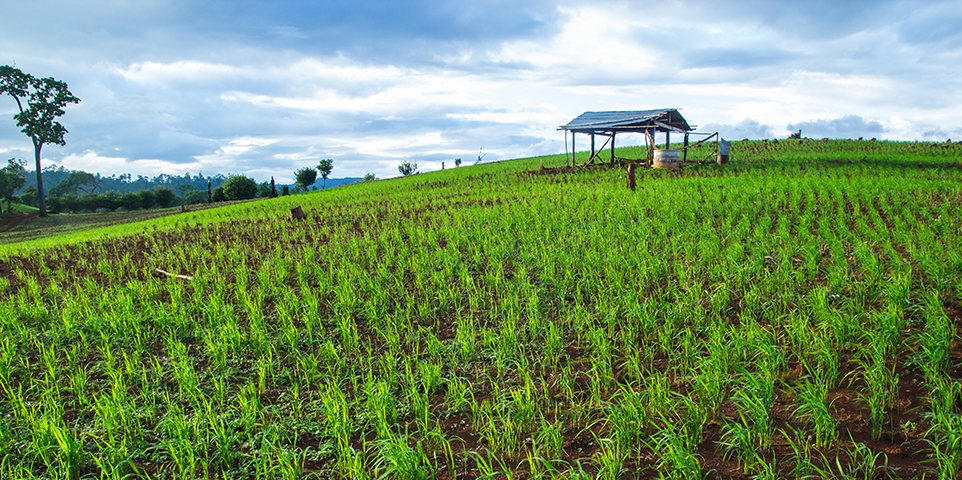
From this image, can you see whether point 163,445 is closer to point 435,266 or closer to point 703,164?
point 435,266

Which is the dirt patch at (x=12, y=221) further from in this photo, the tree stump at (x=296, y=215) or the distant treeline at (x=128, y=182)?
the distant treeline at (x=128, y=182)

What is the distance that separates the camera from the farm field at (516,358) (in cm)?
300

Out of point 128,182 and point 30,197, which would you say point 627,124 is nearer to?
point 30,197

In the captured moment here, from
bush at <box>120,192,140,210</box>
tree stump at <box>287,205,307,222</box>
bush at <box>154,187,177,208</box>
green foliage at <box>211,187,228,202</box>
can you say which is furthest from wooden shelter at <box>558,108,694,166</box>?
bush at <box>120,192,140,210</box>

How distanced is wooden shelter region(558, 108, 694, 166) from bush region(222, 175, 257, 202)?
37.2m

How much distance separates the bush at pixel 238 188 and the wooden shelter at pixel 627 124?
37.2 m

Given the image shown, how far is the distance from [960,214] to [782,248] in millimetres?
4684

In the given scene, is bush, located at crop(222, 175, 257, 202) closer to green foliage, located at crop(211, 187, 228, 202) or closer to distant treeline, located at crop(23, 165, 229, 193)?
green foliage, located at crop(211, 187, 228, 202)

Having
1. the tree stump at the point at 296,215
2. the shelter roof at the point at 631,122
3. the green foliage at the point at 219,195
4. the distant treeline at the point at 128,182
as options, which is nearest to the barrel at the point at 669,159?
the shelter roof at the point at 631,122

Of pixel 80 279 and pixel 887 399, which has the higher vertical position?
pixel 80 279

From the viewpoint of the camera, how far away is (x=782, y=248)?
673cm

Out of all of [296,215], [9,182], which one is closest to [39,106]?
[9,182]

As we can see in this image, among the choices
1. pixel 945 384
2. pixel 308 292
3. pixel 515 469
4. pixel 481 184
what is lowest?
pixel 515 469

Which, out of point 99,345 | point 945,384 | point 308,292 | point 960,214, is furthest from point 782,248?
point 99,345
